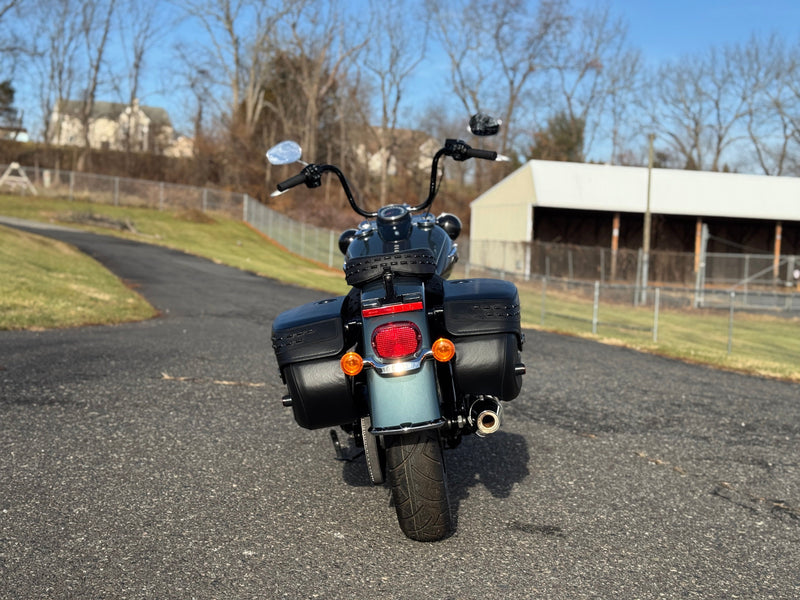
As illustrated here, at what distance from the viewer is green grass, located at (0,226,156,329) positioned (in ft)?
40.7

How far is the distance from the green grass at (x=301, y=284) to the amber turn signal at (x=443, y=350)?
9.16 metres

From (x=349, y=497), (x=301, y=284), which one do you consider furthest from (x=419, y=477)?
(x=301, y=284)

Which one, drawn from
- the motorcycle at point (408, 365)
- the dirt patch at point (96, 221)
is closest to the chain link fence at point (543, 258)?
the dirt patch at point (96, 221)

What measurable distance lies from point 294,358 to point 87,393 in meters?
3.96

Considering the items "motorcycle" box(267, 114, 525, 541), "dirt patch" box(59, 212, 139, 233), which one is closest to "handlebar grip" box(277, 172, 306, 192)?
"motorcycle" box(267, 114, 525, 541)

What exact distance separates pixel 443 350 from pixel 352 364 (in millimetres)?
408

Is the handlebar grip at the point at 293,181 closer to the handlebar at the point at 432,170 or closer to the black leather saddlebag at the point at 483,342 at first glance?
the handlebar at the point at 432,170

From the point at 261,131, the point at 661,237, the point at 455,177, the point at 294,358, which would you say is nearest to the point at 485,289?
the point at 294,358

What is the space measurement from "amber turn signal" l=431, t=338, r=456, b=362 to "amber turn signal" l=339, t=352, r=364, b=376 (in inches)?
13.0

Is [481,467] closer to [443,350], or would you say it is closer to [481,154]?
[443,350]

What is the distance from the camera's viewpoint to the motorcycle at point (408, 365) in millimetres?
3693

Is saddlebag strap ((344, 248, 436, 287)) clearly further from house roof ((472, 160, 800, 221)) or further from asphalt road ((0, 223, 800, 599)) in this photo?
house roof ((472, 160, 800, 221))

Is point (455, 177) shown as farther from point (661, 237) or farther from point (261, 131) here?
point (661, 237)

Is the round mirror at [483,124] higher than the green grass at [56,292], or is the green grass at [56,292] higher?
the round mirror at [483,124]
